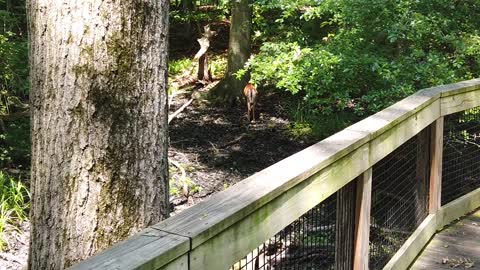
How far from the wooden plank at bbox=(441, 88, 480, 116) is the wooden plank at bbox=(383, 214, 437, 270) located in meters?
0.79

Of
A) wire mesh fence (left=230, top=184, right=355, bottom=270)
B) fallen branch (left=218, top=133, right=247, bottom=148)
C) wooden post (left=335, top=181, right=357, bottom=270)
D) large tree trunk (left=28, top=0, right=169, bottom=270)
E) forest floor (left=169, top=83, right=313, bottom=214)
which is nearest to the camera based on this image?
large tree trunk (left=28, top=0, right=169, bottom=270)

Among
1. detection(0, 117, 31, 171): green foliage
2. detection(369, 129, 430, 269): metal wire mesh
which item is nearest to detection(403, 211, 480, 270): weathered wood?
detection(369, 129, 430, 269): metal wire mesh

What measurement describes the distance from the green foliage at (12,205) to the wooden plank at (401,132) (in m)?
4.75

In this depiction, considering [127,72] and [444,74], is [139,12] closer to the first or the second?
[127,72]

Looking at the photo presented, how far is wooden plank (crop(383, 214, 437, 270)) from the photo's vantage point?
3580 mm

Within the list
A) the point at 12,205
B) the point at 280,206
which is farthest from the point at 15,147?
the point at 280,206

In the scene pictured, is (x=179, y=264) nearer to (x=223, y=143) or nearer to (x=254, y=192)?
(x=254, y=192)

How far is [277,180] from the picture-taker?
2.10 metres

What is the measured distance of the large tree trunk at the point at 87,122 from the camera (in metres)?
2.43

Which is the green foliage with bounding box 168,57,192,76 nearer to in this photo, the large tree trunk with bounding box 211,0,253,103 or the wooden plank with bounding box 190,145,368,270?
the large tree trunk with bounding box 211,0,253,103

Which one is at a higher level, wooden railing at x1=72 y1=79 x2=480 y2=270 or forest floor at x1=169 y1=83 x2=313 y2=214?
wooden railing at x1=72 y1=79 x2=480 y2=270

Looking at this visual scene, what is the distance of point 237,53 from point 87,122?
42.6 ft

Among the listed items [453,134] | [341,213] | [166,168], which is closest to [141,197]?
[166,168]

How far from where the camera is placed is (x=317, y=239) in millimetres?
2932
